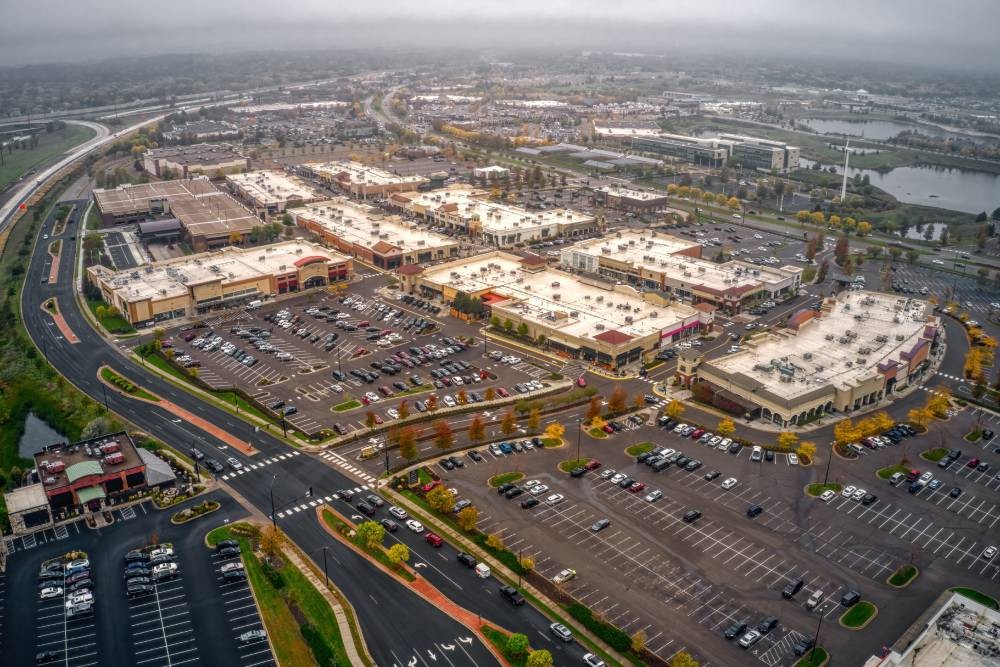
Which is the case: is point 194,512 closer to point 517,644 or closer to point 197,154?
point 517,644

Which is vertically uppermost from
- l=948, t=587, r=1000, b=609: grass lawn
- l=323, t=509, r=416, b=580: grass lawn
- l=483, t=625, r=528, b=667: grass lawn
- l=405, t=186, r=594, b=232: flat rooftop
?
l=405, t=186, r=594, b=232: flat rooftop

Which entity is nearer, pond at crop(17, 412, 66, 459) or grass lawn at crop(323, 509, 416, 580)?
grass lawn at crop(323, 509, 416, 580)

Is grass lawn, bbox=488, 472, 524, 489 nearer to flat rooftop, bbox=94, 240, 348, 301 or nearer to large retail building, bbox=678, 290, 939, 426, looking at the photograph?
large retail building, bbox=678, 290, 939, 426

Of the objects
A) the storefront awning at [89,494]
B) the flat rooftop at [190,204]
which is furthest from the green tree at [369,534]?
the flat rooftop at [190,204]

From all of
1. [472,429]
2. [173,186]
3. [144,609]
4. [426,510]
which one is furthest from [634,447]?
[173,186]

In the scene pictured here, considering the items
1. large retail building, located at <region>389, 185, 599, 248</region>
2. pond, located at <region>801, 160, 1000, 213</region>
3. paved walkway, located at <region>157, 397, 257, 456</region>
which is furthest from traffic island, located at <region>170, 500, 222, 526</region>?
pond, located at <region>801, 160, 1000, 213</region>

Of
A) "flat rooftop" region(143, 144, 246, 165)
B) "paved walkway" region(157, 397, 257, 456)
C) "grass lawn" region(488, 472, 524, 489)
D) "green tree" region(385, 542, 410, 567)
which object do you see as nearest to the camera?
"green tree" region(385, 542, 410, 567)
